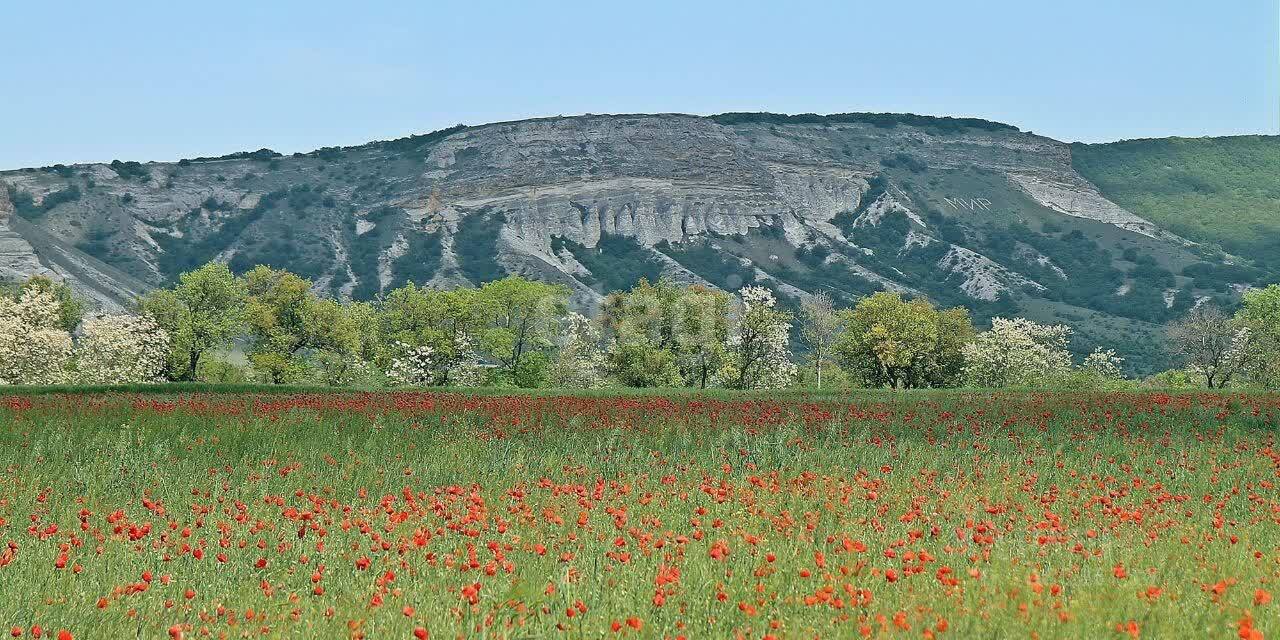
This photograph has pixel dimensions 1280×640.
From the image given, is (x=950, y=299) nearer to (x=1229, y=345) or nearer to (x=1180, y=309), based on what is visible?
(x=1180, y=309)

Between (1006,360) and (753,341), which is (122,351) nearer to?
(753,341)

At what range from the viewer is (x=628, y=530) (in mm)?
9641

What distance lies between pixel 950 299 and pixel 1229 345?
325 ft

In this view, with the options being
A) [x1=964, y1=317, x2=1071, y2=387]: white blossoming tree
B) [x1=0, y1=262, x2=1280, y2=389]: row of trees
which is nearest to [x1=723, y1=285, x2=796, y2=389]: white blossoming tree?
[x1=0, y1=262, x2=1280, y2=389]: row of trees

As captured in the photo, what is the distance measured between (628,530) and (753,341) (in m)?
72.1

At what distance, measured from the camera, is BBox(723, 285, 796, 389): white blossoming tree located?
261 feet

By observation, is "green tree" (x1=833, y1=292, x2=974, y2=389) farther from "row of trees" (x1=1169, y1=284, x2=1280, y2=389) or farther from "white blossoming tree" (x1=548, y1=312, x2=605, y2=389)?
"white blossoming tree" (x1=548, y1=312, x2=605, y2=389)

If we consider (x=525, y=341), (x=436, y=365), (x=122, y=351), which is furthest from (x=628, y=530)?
(x=436, y=365)

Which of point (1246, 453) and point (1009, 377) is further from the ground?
point (1246, 453)

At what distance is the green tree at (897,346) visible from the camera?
268 ft

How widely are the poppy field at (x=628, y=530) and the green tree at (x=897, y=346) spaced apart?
198 ft

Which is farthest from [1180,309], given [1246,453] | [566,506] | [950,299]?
[566,506]

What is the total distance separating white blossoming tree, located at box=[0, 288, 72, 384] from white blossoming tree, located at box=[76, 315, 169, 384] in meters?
1.55

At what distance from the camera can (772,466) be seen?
51.9 ft
